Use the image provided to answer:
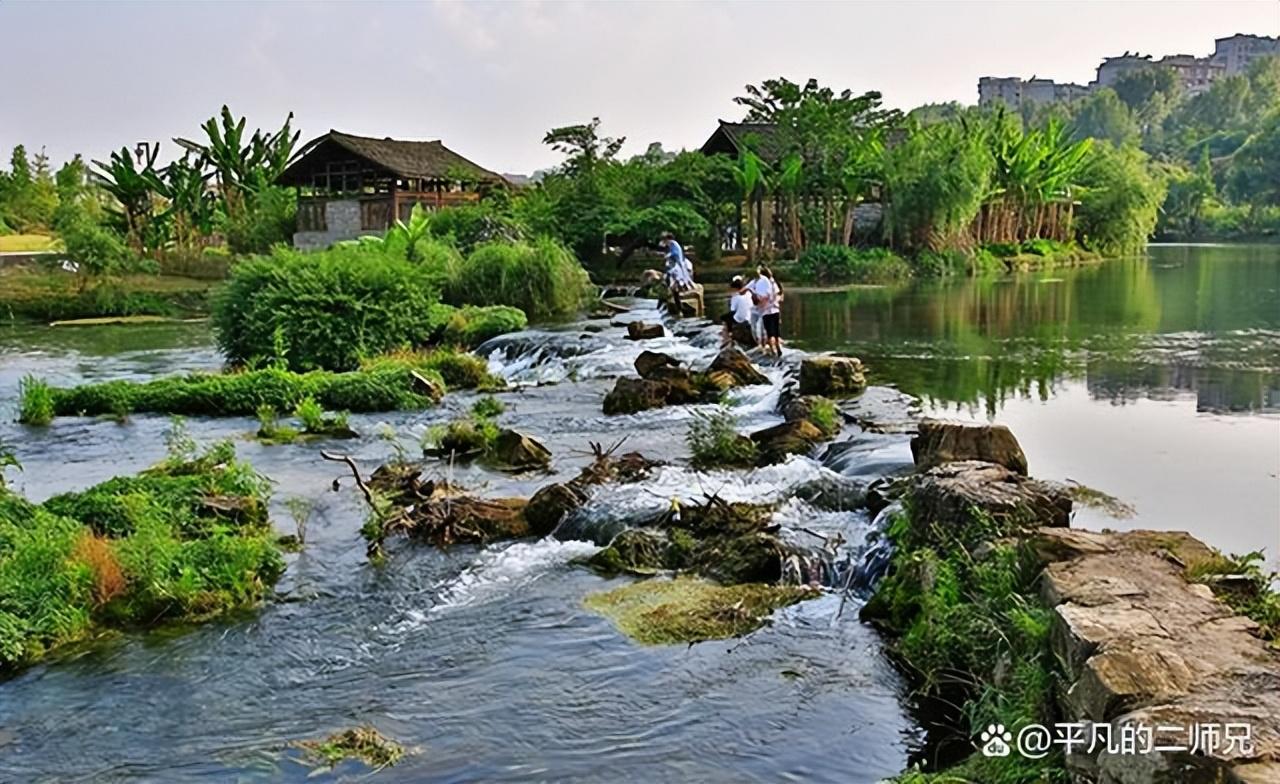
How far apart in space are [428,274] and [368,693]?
1863 centimetres

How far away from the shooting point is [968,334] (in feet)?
83.2

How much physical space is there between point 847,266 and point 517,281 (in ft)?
52.6

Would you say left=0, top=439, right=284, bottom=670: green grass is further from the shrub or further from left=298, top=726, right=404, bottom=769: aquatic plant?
the shrub

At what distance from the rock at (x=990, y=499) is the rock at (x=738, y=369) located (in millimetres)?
9363

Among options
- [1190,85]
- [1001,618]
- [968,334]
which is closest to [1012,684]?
[1001,618]

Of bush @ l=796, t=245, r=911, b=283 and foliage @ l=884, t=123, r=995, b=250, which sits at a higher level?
foliage @ l=884, t=123, r=995, b=250

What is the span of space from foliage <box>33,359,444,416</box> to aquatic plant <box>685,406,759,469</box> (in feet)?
20.3

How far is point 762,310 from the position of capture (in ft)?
68.3

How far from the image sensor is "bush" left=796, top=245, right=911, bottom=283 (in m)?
40.9

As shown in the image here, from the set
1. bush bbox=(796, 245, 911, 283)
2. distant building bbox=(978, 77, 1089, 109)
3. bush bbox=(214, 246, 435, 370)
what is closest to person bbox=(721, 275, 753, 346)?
bush bbox=(214, 246, 435, 370)

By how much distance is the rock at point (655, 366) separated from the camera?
17.7 m

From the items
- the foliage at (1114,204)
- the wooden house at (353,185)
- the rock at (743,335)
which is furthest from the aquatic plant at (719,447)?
the foliage at (1114,204)

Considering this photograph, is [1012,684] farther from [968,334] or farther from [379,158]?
[379,158]

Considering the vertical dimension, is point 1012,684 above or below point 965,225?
below
